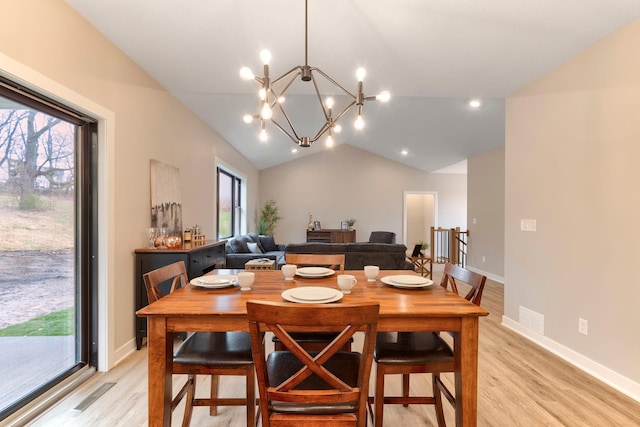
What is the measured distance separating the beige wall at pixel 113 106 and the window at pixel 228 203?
6.30ft

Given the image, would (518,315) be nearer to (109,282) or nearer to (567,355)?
(567,355)

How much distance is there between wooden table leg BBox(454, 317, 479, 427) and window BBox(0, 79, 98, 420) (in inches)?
93.3

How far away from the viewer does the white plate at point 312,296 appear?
138cm

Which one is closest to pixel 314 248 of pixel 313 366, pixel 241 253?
pixel 241 253

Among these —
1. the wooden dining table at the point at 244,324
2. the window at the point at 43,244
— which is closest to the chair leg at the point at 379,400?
the wooden dining table at the point at 244,324

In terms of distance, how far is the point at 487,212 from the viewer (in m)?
6.15

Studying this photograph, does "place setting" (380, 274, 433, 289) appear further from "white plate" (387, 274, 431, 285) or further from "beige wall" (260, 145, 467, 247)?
"beige wall" (260, 145, 467, 247)

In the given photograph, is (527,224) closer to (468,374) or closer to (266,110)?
(468,374)

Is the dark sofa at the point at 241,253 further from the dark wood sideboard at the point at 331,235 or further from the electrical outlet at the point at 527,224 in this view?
the electrical outlet at the point at 527,224

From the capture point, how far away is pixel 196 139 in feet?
14.0

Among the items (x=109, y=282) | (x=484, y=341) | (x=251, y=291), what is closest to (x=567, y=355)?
(x=484, y=341)

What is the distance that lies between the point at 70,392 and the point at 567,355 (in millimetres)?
3781

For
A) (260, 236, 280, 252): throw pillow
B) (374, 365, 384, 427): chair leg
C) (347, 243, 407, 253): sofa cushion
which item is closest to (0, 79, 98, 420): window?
(374, 365, 384, 427): chair leg

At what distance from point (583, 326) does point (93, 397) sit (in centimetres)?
364
